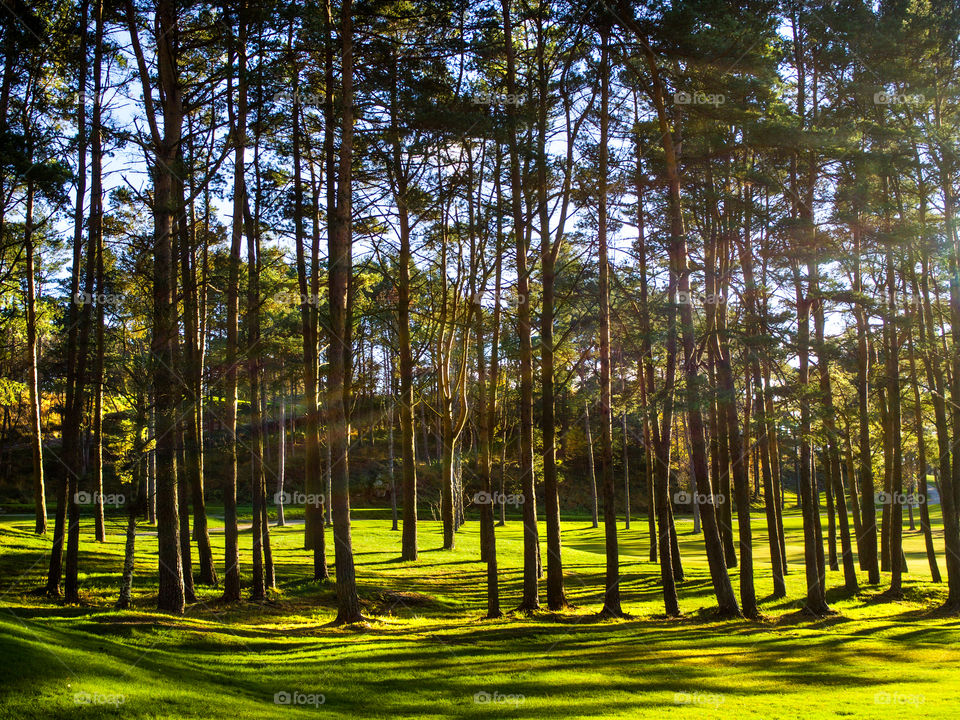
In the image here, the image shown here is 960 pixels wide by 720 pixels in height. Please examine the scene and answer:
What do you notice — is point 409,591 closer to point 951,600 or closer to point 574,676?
point 574,676

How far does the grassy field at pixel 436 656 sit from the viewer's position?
8406mm

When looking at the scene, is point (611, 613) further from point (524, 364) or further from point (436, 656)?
point (436, 656)

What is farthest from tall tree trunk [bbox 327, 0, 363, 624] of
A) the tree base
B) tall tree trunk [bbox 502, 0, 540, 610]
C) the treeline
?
the tree base

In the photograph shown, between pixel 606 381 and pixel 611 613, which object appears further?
pixel 606 381

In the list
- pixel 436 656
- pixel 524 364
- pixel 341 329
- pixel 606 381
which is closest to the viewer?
pixel 436 656

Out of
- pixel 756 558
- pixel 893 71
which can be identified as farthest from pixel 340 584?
pixel 756 558

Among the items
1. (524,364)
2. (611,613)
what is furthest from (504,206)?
(611,613)

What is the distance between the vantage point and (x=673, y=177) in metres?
17.1

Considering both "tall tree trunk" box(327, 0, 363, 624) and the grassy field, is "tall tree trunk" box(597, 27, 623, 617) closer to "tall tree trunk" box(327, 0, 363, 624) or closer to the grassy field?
the grassy field

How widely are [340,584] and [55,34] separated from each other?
1417 centimetres

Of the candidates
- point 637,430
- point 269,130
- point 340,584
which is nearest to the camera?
point 340,584

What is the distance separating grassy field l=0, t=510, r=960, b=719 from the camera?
8.41 m

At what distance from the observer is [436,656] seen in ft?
39.7

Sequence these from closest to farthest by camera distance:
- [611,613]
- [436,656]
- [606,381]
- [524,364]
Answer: [436,656] → [524,364] → [611,613] → [606,381]
